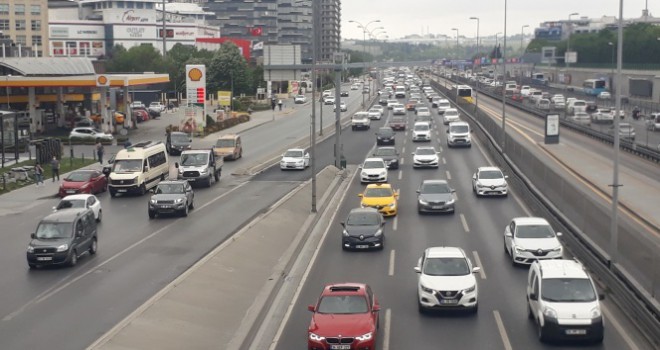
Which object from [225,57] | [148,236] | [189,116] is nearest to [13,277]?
[148,236]

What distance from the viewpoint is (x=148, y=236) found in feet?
114

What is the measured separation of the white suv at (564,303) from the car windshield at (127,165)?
2857 cm

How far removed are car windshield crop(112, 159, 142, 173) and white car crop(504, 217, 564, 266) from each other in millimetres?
22967

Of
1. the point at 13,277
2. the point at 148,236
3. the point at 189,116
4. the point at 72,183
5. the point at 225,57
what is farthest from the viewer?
the point at 225,57

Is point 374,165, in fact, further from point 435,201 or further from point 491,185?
point 435,201

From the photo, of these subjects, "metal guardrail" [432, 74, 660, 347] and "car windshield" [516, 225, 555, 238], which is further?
"car windshield" [516, 225, 555, 238]

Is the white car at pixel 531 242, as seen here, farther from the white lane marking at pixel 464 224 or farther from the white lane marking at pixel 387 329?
the white lane marking at pixel 387 329

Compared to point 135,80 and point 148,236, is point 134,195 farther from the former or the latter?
point 135,80

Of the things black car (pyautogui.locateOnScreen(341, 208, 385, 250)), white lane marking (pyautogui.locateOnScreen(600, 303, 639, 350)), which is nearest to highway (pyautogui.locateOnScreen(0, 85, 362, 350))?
black car (pyautogui.locateOnScreen(341, 208, 385, 250))

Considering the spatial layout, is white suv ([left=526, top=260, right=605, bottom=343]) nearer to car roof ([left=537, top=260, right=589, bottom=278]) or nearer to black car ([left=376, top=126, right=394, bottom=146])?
car roof ([left=537, top=260, right=589, bottom=278])

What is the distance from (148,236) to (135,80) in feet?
167

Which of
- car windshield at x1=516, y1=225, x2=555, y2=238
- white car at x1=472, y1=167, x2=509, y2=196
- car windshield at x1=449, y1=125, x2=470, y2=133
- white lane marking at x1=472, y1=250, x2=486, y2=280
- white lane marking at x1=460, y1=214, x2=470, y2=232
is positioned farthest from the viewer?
car windshield at x1=449, y1=125, x2=470, y2=133

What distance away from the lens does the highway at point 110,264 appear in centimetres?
2202

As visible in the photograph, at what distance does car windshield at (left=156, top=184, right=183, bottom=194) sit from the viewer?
131 ft
